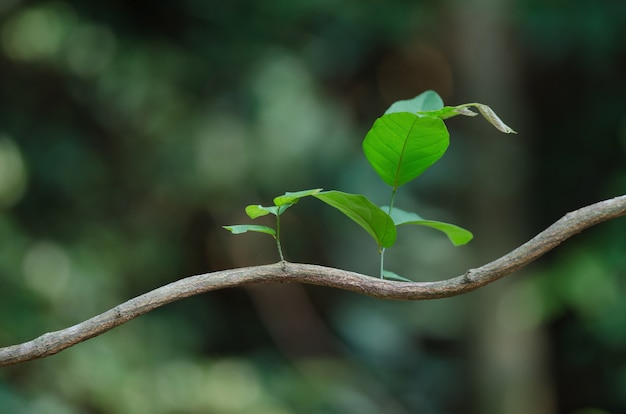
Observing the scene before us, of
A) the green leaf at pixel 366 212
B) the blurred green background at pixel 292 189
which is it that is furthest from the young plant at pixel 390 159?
the blurred green background at pixel 292 189

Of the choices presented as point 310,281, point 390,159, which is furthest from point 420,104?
point 310,281

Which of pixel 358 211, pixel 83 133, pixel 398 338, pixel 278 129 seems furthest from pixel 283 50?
pixel 358 211

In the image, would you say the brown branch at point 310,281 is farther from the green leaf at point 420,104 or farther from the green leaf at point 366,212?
the green leaf at point 420,104

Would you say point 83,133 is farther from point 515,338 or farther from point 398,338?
point 515,338

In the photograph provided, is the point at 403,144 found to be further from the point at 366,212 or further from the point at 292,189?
the point at 292,189

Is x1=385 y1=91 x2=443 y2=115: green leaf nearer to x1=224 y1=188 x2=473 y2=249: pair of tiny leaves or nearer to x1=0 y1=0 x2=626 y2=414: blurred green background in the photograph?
x1=224 y1=188 x2=473 y2=249: pair of tiny leaves

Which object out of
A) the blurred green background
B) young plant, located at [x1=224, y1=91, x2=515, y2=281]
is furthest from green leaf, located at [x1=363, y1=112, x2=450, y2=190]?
the blurred green background
